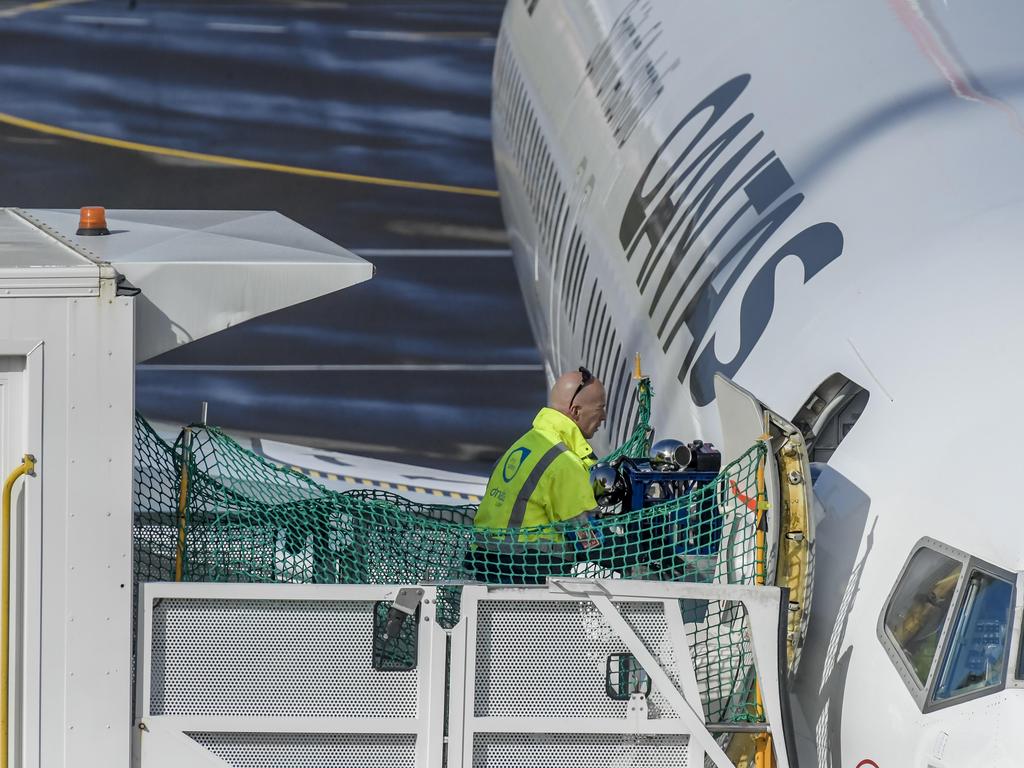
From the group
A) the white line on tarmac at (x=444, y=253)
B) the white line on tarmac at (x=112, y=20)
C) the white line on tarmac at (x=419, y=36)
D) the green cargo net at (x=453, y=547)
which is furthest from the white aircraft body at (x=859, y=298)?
the white line on tarmac at (x=112, y=20)

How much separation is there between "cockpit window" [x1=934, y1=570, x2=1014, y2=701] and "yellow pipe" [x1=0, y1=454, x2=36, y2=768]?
3.24m

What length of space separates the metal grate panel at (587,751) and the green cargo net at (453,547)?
0.30 m

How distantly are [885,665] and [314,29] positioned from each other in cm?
2147

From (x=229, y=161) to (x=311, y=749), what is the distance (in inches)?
774

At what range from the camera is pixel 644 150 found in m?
10.7

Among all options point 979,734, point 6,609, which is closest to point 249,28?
point 6,609

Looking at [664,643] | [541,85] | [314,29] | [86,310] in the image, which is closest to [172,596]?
[86,310]

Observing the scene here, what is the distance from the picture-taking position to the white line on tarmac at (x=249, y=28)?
2502cm

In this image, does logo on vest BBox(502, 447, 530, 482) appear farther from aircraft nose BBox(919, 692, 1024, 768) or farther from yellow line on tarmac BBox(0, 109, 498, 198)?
yellow line on tarmac BBox(0, 109, 498, 198)

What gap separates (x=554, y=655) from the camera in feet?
18.2

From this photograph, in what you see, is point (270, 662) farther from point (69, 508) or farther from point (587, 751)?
point (587, 751)

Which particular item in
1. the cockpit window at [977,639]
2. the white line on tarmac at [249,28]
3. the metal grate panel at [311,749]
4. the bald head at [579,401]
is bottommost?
the metal grate panel at [311,749]

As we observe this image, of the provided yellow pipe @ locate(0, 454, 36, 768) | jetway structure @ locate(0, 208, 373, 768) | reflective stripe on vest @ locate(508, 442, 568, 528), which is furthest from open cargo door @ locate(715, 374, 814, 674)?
yellow pipe @ locate(0, 454, 36, 768)

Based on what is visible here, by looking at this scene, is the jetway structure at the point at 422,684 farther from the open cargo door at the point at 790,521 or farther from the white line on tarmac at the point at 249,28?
the white line on tarmac at the point at 249,28
